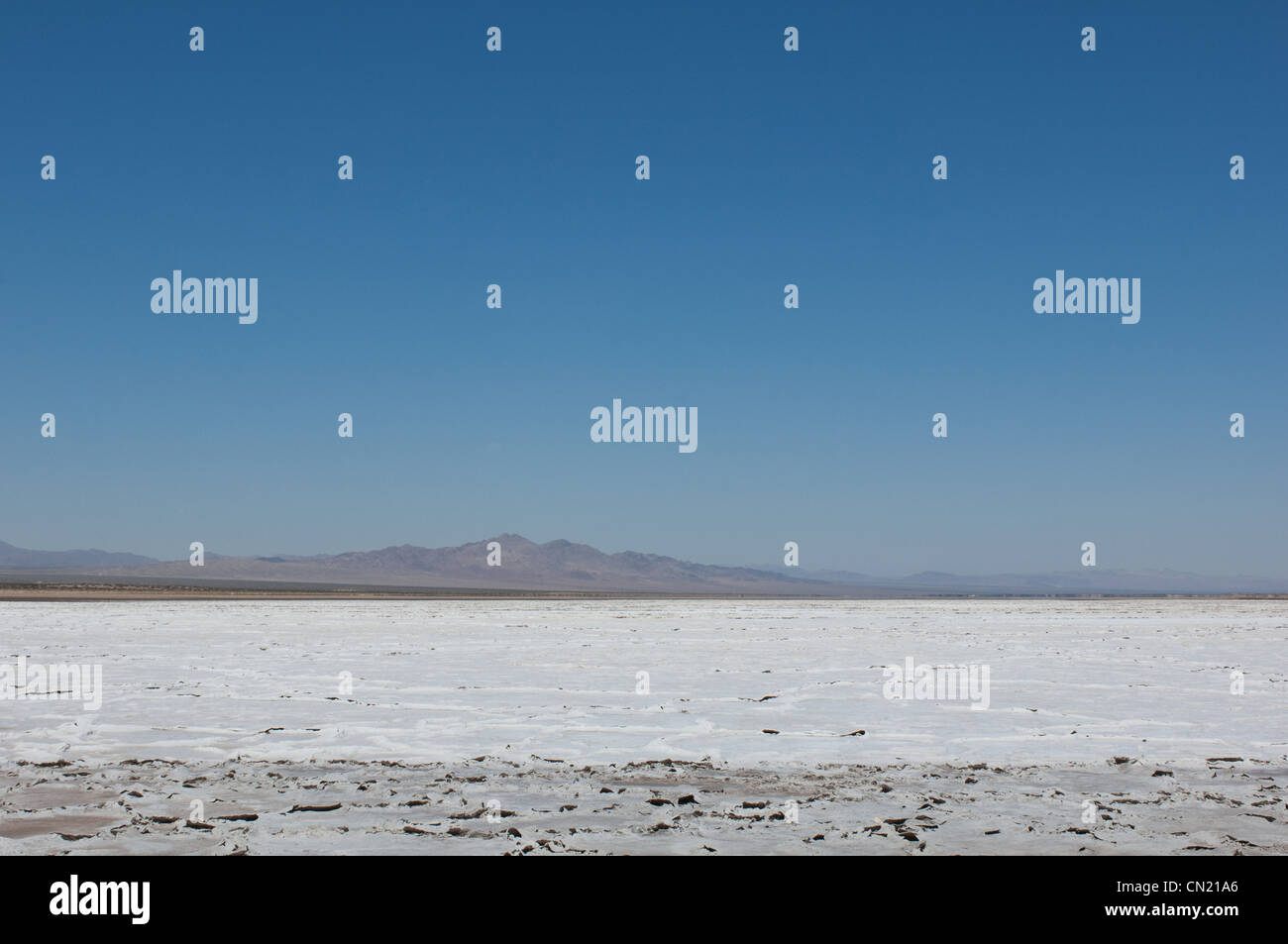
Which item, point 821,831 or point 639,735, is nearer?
point 821,831

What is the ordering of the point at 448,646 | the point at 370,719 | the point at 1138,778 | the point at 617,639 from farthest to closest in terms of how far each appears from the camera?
the point at 617,639, the point at 448,646, the point at 370,719, the point at 1138,778

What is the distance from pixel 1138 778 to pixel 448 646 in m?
13.6

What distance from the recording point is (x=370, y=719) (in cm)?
977

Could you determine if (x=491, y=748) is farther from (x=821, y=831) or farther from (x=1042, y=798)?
(x=1042, y=798)

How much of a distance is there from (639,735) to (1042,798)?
3637 millimetres

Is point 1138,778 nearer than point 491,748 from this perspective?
Yes
